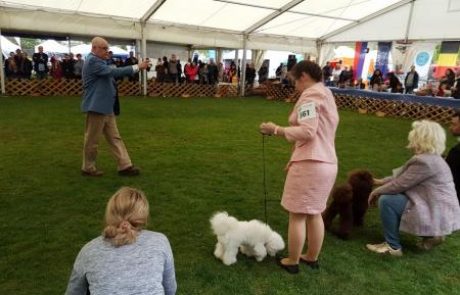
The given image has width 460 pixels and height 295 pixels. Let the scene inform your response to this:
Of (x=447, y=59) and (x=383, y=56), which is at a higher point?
(x=383, y=56)

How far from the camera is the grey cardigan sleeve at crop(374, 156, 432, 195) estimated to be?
3041 mm

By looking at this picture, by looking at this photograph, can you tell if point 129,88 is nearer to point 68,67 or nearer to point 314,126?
point 68,67

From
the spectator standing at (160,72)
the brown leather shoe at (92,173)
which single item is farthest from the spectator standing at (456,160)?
the spectator standing at (160,72)

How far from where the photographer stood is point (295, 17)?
1527cm

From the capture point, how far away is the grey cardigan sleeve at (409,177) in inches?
120

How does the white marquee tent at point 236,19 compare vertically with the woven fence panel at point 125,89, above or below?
above

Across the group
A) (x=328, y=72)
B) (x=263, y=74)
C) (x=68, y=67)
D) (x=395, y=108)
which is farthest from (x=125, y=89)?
(x=395, y=108)

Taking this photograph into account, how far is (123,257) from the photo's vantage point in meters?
1.54

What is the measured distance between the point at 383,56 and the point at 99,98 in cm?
1476

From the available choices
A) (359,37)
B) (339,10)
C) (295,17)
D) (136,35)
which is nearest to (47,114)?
(136,35)

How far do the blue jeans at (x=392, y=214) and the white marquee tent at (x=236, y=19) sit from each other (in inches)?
450

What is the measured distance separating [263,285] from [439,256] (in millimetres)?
1683

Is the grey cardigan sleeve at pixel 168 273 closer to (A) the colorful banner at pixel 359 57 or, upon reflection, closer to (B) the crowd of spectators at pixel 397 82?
(B) the crowd of spectators at pixel 397 82

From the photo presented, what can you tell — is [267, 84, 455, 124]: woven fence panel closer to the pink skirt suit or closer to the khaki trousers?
the khaki trousers
